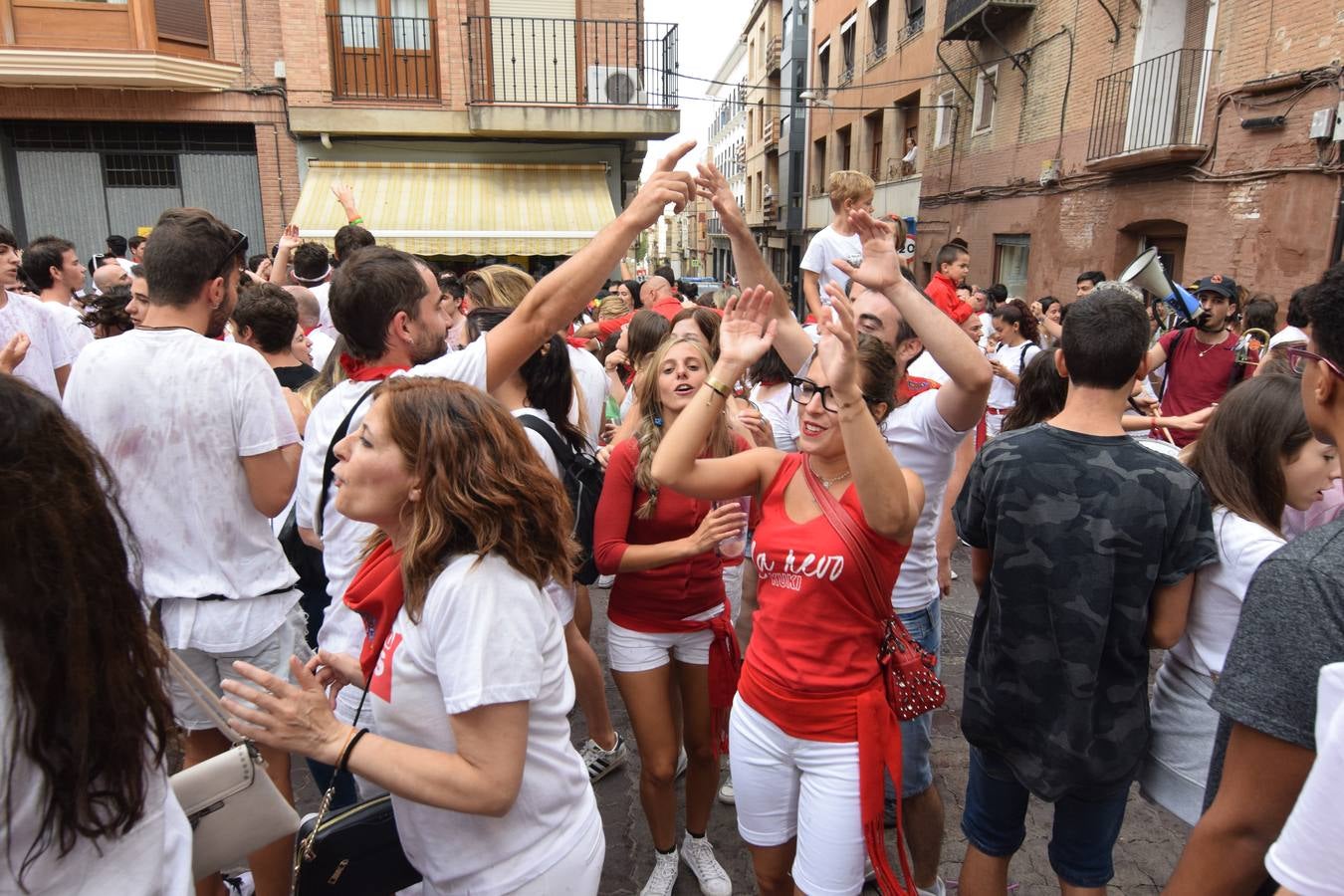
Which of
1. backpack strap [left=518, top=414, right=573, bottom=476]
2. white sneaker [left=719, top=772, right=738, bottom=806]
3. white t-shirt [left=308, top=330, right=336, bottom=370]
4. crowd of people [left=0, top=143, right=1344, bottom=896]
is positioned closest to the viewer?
crowd of people [left=0, top=143, right=1344, bottom=896]

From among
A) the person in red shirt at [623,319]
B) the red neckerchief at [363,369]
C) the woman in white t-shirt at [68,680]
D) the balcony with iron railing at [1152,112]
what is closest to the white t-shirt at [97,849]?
the woman in white t-shirt at [68,680]

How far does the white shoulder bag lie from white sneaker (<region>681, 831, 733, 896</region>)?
1.88 meters

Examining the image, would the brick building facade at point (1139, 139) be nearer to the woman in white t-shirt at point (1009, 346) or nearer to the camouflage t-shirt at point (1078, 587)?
the woman in white t-shirt at point (1009, 346)

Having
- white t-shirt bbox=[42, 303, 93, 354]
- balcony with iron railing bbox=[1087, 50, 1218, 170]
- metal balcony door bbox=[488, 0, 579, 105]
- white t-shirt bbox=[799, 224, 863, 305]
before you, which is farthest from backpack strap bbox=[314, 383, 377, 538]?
metal balcony door bbox=[488, 0, 579, 105]

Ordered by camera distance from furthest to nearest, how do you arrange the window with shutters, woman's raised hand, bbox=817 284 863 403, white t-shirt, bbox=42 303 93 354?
the window with shutters, white t-shirt, bbox=42 303 93 354, woman's raised hand, bbox=817 284 863 403

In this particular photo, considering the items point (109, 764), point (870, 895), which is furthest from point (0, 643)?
point (870, 895)

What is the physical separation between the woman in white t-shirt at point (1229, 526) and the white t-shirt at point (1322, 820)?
4.00 ft

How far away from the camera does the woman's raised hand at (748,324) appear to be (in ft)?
7.91

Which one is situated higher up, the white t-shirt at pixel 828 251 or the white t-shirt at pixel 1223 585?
the white t-shirt at pixel 828 251

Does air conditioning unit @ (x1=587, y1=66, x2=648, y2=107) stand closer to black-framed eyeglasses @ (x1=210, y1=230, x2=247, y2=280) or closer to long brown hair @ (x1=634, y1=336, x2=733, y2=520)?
long brown hair @ (x1=634, y1=336, x2=733, y2=520)

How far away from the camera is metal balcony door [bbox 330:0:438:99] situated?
42.3ft

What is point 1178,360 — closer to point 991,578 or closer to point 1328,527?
point 991,578

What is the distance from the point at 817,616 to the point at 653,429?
1115 millimetres

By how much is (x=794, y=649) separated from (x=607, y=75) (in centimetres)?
1339
